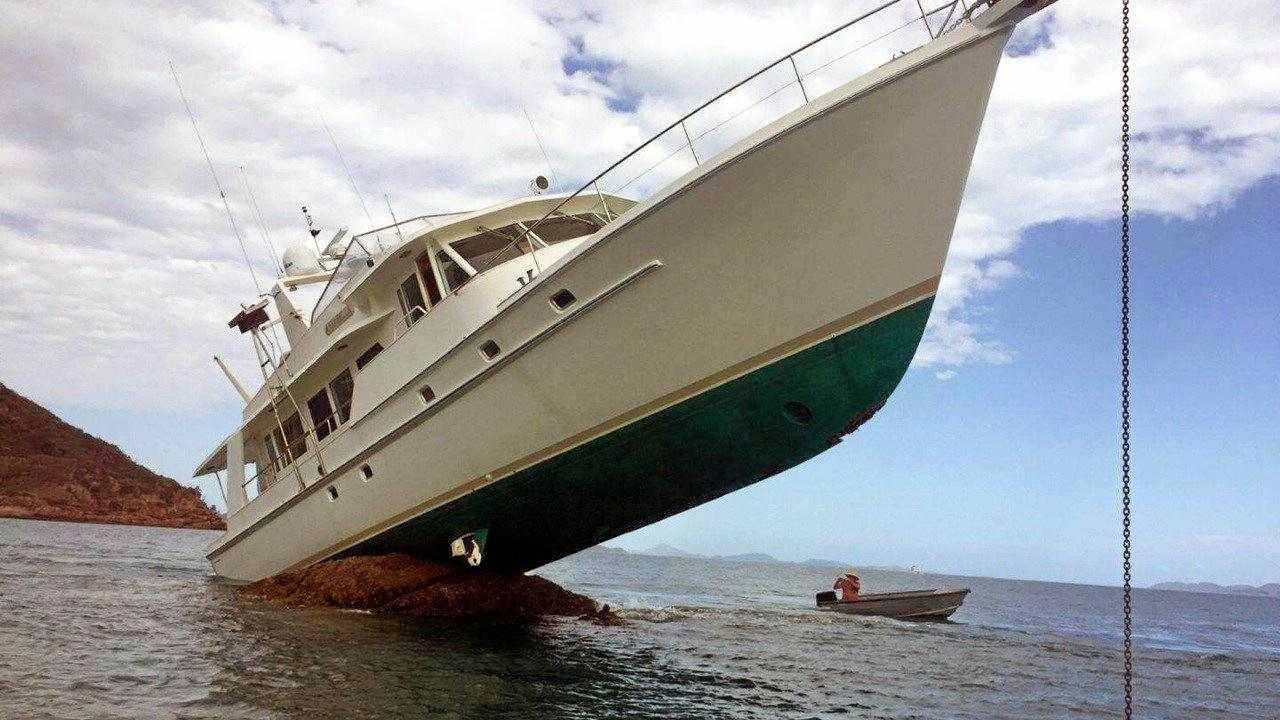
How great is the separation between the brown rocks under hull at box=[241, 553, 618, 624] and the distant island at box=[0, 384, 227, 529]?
75642mm

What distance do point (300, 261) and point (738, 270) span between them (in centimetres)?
1160

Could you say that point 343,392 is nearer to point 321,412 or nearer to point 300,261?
point 321,412

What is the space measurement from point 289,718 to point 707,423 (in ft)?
15.8

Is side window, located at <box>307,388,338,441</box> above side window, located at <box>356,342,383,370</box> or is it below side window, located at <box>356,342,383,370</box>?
below

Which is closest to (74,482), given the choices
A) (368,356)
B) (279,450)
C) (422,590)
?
(279,450)

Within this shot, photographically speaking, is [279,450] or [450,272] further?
[279,450]

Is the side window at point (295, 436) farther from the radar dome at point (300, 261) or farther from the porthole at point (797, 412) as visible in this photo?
the porthole at point (797, 412)

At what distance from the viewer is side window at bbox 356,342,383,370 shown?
12.0m

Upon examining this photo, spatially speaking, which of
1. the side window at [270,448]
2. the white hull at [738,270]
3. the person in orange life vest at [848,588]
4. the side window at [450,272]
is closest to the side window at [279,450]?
the side window at [270,448]

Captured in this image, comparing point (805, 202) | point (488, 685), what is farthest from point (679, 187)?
point (488, 685)

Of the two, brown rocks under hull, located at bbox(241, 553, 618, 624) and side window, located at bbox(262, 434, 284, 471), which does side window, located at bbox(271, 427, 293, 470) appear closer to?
side window, located at bbox(262, 434, 284, 471)

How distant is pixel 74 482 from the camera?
78.9 metres

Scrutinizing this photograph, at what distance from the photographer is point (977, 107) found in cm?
762

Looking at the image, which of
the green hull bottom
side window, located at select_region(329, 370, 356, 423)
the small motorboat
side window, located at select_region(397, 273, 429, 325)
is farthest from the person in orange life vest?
side window, located at select_region(397, 273, 429, 325)
